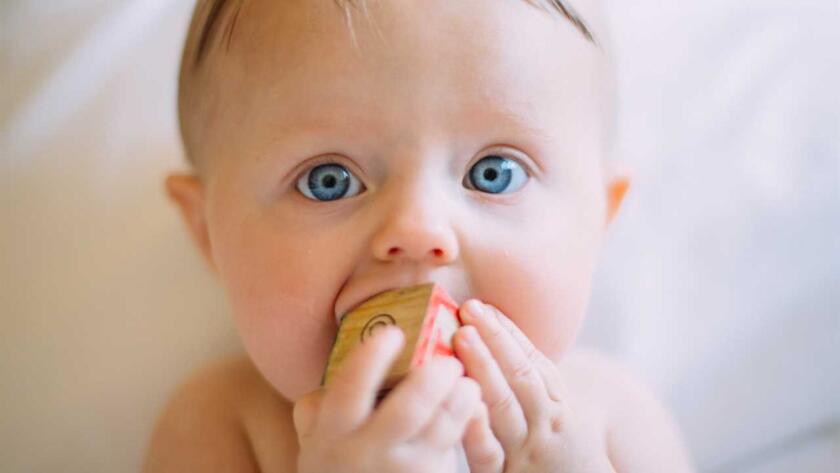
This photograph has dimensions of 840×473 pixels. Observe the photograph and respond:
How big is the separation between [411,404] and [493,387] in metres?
0.09

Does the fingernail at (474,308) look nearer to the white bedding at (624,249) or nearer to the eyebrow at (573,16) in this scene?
the eyebrow at (573,16)

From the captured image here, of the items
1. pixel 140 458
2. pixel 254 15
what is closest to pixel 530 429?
pixel 254 15

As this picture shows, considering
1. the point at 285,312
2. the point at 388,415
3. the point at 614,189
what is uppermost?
the point at 614,189

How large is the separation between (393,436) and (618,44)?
770mm

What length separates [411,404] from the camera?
65cm

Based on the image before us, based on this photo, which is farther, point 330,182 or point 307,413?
point 330,182

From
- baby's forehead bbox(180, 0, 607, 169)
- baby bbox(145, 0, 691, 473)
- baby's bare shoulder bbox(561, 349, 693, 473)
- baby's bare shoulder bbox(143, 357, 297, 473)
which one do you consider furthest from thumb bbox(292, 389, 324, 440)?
baby's bare shoulder bbox(561, 349, 693, 473)

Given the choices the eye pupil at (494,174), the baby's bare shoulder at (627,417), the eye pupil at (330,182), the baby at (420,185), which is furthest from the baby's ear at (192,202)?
the baby's bare shoulder at (627,417)

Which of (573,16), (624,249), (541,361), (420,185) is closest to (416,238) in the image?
(420,185)

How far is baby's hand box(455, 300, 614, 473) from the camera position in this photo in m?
0.71

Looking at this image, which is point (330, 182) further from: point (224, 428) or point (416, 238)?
point (224, 428)

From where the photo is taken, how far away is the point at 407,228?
0.73 metres

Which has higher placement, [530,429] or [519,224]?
[519,224]

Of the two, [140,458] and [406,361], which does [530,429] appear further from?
[140,458]
